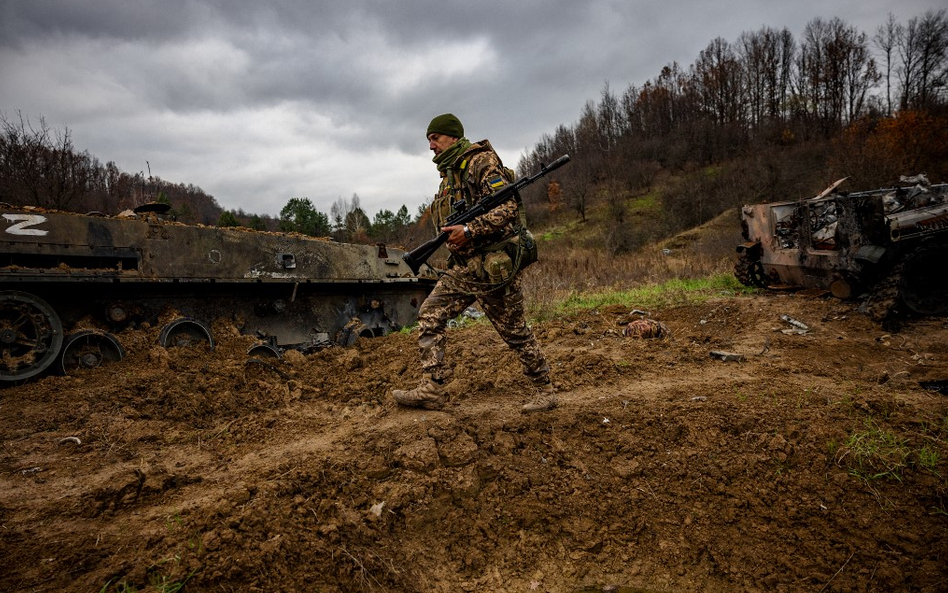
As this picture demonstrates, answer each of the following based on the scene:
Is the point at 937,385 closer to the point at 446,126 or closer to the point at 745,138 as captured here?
the point at 446,126

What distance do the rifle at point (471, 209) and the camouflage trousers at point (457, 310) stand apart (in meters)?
0.26

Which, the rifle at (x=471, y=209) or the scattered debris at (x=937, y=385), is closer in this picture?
the rifle at (x=471, y=209)

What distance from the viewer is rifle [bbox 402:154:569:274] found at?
3.32 metres

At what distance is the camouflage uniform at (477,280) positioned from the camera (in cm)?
331

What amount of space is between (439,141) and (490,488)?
2.33m

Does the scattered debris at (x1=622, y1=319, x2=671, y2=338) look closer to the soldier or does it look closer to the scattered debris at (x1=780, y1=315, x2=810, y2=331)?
the scattered debris at (x1=780, y1=315, x2=810, y2=331)

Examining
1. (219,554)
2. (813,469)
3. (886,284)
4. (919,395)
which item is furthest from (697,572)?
(886,284)

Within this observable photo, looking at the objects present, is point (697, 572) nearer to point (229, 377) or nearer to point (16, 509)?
point (16, 509)

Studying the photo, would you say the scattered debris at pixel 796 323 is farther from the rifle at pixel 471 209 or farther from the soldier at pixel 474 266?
the rifle at pixel 471 209

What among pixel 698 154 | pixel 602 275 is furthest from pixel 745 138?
pixel 602 275

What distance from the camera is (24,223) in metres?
5.00

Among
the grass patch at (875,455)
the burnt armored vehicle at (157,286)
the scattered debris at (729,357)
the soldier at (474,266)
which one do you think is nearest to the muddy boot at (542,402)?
the soldier at (474,266)

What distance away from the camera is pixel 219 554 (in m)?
2.04

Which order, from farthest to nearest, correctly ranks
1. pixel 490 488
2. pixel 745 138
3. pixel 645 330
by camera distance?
pixel 745 138 < pixel 645 330 < pixel 490 488
